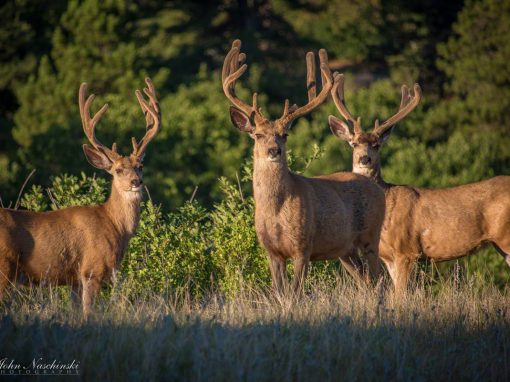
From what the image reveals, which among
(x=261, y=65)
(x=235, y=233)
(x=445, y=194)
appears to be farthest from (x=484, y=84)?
(x=235, y=233)

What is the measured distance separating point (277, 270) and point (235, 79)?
7.26ft

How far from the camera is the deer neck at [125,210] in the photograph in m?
9.88

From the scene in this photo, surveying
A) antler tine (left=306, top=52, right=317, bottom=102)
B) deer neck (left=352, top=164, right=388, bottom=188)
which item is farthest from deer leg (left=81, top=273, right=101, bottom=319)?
deer neck (left=352, top=164, right=388, bottom=188)

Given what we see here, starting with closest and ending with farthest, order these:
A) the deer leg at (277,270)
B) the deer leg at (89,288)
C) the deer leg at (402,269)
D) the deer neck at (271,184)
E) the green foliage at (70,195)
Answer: the deer leg at (89,288) < the deer leg at (277,270) < the deer neck at (271,184) < the green foliage at (70,195) < the deer leg at (402,269)

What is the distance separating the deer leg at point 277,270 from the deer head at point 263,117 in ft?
3.26

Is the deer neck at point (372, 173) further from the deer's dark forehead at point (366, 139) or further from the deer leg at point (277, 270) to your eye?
the deer leg at point (277, 270)

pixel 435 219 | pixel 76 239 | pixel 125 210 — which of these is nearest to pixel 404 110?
pixel 435 219

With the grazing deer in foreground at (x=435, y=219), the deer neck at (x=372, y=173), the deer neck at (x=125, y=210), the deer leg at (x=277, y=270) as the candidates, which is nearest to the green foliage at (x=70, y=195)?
the deer neck at (x=125, y=210)

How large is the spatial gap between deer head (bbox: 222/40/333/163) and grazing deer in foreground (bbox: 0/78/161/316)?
4.08 feet

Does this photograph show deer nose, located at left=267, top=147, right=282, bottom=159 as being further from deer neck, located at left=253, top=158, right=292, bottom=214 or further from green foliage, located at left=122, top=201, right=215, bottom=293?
green foliage, located at left=122, top=201, right=215, bottom=293

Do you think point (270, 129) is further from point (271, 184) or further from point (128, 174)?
point (128, 174)

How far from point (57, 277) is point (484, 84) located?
2099 cm

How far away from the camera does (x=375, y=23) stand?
107 ft

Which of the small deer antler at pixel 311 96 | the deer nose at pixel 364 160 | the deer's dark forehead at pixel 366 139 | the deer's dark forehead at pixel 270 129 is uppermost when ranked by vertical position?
the small deer antler at pixel 311 96
